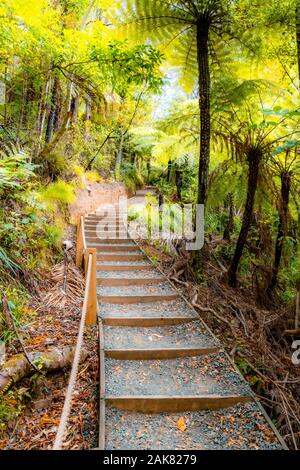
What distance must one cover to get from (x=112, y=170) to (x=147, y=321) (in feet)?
35.6

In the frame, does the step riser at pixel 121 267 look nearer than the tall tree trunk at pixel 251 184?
No

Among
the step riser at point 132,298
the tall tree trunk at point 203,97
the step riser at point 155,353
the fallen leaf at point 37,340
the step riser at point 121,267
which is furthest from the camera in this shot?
the step riser at point 121,267

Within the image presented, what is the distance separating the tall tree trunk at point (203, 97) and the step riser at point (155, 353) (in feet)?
7.58

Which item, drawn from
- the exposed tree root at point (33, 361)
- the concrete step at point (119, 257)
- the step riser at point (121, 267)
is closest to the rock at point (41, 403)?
the exposed tree root at point (33, 361)

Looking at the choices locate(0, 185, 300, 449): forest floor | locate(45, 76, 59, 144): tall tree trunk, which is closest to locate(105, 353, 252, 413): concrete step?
locate(0, 185, 300, 449): forest floor

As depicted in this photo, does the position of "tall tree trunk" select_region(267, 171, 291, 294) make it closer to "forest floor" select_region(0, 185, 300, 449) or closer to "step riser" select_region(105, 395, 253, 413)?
"forest floor" select_region(0, 185, 300, 449)

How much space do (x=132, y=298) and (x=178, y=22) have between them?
3.98 metres

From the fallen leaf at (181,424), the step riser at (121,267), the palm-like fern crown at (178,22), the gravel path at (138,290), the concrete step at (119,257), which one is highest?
the palm-like fern crown at (178,22)

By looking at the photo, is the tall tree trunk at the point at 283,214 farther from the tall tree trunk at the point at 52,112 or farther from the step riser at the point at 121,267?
the tall tree trunk at the point at 52,112

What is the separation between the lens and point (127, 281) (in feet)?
15.9

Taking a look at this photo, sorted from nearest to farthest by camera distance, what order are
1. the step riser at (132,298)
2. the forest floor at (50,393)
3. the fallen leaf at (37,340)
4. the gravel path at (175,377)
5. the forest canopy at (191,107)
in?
the forest floor at (50,393) → the gravel path at (175,377) → the fallen leaf at (37,340) → the forest canopy at (191,107) → the step riser at (132,298)

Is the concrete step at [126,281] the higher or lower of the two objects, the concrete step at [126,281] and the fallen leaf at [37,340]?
the higher

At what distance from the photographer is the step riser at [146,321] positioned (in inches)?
143

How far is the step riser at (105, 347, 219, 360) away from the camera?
3034mm
